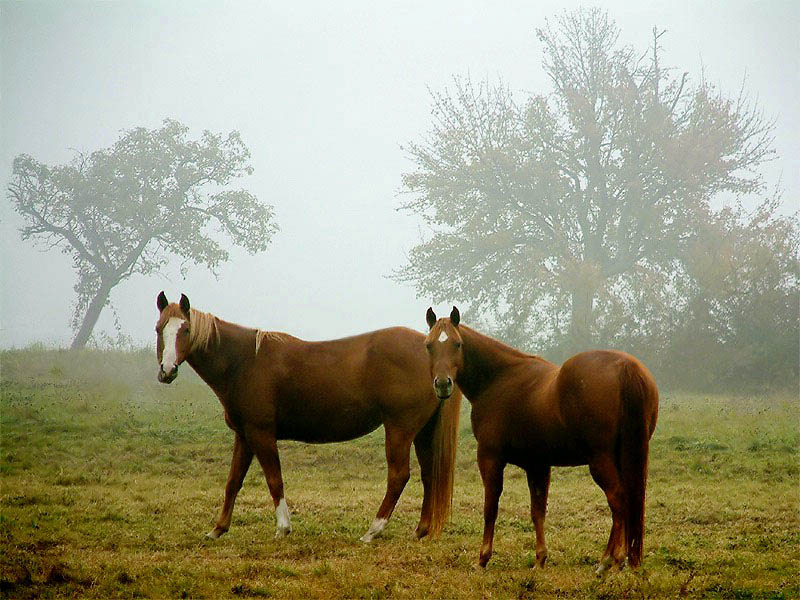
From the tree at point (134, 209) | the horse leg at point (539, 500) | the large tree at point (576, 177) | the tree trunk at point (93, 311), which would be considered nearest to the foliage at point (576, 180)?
the large tree at point (576, 177)

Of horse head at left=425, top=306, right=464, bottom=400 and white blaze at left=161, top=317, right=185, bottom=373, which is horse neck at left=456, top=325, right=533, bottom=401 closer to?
horse head at left=425, top=306, right=464, bottom=400

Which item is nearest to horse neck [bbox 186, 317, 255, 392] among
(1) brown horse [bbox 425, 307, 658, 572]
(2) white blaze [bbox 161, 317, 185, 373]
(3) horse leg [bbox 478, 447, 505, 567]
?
(2) white blaze [bbox 161, 317, 185, 373]

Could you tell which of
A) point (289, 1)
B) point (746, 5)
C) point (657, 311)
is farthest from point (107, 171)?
point (289, 1)

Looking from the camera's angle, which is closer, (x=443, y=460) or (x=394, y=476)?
(x=394, y=476)

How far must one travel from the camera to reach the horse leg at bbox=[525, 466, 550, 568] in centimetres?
732

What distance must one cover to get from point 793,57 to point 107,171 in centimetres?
5158

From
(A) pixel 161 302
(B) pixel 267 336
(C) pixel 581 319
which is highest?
(C) pixel 581 319

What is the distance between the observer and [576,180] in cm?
3600

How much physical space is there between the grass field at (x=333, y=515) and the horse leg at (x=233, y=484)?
0.51 ft

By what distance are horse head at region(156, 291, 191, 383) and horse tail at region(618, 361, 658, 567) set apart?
15.4ft

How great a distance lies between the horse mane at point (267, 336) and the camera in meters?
9.39

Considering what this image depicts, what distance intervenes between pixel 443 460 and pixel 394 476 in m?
0.60

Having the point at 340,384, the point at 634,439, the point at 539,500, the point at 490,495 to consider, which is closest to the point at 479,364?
the point at 490,495

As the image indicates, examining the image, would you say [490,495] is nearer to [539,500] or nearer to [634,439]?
[539,500]
